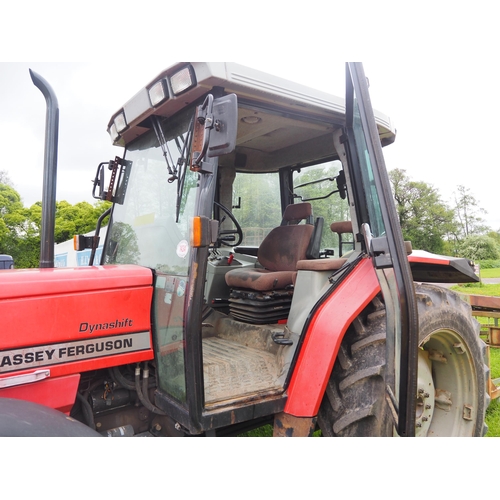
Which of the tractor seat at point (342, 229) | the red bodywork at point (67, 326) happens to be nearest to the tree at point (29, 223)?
the tractor seat at point (342, 229)

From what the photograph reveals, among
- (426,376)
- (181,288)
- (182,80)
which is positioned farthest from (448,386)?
(182,80)

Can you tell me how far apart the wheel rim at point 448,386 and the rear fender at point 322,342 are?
2.29ft

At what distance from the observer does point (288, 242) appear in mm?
3426

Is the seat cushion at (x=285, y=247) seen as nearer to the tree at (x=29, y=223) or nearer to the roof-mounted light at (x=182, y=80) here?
the roof-mounted light at (x=182, y=80)

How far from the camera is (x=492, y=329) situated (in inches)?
191

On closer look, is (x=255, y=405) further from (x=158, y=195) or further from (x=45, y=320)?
(x=158, y=195)

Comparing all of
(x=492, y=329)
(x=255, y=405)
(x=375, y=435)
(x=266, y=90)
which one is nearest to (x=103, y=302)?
(x=255, y=405)

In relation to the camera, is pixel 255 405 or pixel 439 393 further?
pixel 439 393

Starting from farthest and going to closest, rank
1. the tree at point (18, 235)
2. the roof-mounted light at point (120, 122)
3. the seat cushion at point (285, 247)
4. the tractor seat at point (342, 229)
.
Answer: the tree at point (18, 235) → the seat cushion at point (285, 247) → the tractor seat at point (342, 229) → the roof-mounted light at point (120, 122)

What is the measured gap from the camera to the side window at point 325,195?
3076mm

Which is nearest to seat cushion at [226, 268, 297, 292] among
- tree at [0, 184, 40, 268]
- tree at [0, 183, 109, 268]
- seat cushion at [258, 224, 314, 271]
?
seat cushion at [258, 224, 314, 271]

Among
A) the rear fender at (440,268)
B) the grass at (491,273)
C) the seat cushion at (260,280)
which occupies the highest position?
the rear fender at (440,268)

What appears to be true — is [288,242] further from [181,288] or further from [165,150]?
[181,288]

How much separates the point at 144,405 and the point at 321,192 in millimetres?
2078
